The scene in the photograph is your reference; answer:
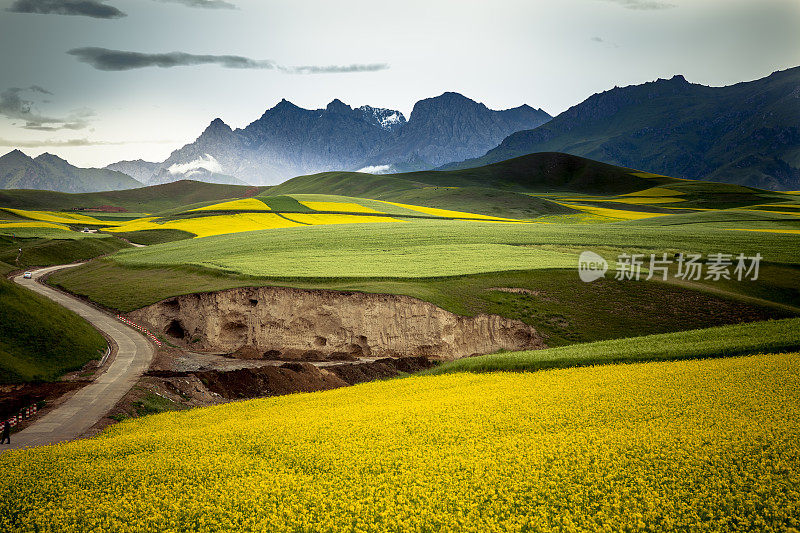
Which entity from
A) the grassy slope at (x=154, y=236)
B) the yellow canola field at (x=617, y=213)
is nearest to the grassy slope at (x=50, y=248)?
the grassy slope at (x=154, y=236)

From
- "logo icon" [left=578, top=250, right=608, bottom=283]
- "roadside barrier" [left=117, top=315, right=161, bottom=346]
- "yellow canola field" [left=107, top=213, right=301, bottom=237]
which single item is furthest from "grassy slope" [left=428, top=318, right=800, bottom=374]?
"yellow canola field" [left=107, top=213, right=301, bottom=237]

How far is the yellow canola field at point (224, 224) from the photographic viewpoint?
4055 inches

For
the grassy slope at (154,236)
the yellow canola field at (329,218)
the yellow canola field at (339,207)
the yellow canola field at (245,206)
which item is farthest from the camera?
the yellow canola field at (245,206)

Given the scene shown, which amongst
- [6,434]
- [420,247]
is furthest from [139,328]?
[420,247]

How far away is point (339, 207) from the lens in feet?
440

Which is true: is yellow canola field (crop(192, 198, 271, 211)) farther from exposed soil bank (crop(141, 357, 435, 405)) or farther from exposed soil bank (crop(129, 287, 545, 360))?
exposed soil bank (crop(141, 357, 435, 405))

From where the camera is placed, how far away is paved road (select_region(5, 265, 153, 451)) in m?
22.3

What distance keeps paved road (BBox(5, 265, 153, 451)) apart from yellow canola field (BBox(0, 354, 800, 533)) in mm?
3755

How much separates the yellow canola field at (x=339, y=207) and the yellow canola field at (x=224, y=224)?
14902 millimetres

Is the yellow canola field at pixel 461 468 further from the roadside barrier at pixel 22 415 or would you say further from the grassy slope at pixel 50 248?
the grassy slope at pixel 50 248

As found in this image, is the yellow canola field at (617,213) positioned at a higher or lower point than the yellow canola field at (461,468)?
higher

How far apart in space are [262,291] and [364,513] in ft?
122

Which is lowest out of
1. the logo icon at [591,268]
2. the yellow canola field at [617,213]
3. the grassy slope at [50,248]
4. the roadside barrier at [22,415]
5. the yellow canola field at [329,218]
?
the roadside barrier at [22,415]

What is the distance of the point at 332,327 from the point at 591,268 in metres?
27.1
